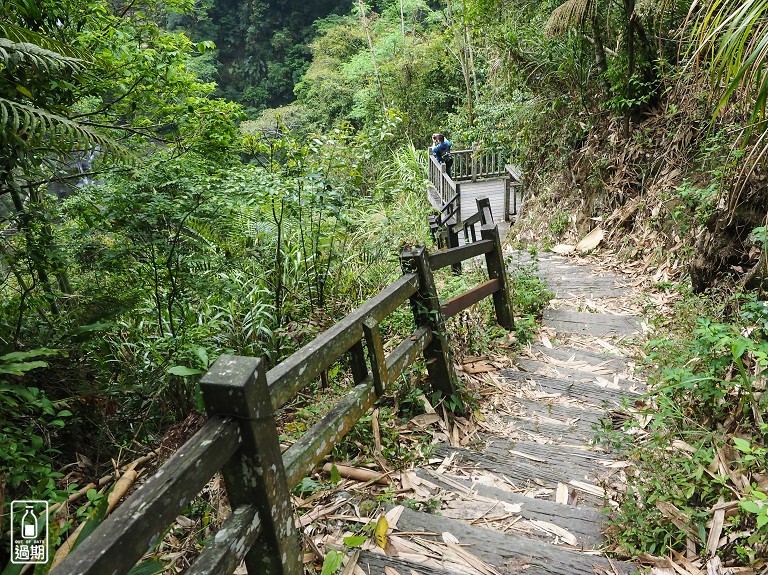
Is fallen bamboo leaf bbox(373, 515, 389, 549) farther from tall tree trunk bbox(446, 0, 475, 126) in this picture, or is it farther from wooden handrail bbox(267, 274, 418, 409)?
tall tree trunk bbox(446, 0, 475, 126)

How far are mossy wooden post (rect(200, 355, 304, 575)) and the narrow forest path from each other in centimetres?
43

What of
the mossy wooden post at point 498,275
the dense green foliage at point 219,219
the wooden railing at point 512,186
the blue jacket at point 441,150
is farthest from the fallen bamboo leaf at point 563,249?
the blue jacket at point 441,150

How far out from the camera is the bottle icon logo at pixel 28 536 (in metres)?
2.08

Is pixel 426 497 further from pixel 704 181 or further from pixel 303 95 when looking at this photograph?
pixel 303 95

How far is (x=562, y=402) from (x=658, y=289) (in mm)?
2477

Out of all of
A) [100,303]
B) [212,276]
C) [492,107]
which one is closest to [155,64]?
[212,276]

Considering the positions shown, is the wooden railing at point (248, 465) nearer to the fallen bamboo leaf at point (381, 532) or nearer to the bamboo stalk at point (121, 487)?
the fallen bamboo leaf at point (381, 532)

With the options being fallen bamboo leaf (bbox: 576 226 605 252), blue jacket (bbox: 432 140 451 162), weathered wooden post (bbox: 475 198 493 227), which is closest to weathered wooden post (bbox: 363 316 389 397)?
weathered wooden post (bbox: 475 198 493 227)

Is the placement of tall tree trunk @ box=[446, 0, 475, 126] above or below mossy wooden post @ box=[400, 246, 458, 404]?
above

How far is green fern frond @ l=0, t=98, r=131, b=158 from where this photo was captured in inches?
111

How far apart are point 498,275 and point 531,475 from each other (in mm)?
2179

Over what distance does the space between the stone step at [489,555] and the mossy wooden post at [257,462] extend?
0.47 m

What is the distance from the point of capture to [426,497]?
8.55 ft

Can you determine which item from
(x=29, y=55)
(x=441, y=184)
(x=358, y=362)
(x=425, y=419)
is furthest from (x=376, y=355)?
(x=441, y=184)
